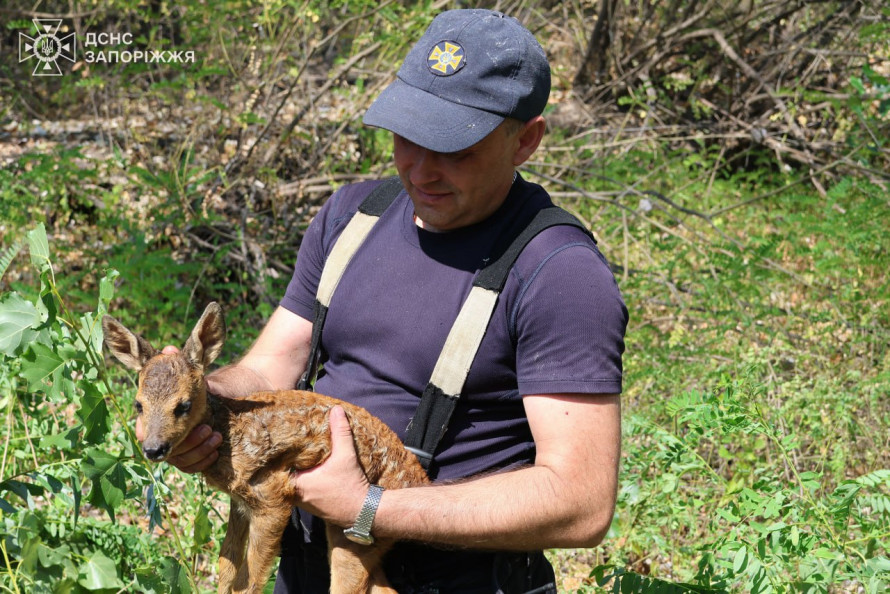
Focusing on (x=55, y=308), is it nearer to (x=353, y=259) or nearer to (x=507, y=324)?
(x=353, y=259)

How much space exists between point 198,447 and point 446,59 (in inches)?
54.3

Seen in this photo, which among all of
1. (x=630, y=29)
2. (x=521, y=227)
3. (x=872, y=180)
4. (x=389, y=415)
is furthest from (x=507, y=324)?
(x=630, y=29)

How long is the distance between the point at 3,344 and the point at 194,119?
221 inches

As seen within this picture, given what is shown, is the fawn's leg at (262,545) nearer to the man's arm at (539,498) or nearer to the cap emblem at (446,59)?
the man's arm at (539,498)

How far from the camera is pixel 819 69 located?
31.2 feet

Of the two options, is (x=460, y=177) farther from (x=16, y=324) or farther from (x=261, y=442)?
(x=16, y=324)

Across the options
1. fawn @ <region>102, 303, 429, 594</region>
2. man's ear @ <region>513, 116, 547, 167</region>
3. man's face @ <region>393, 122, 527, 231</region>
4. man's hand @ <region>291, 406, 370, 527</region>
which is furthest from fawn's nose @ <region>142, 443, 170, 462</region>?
man's ear @ <region>513, 116, 547, 167</region>

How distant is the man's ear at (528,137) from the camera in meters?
2.68

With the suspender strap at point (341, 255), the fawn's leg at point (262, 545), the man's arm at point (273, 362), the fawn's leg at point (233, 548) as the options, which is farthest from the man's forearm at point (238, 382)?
the fawn's leg at point (262, 545)

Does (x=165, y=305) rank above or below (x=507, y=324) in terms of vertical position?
below

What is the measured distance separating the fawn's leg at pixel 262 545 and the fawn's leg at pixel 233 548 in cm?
7

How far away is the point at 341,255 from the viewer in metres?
2.86

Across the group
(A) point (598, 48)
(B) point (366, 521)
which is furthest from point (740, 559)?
(A) point (598, 48)

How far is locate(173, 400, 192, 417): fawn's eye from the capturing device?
8.48ft
